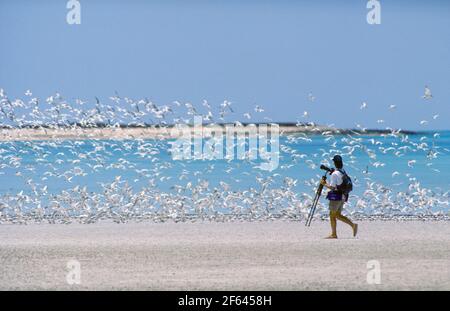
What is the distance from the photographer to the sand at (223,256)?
586 inches

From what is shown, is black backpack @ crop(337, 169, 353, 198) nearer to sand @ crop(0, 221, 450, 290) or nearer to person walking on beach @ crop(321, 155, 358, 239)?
person walking on beach @ crop(321, 155, 358, 239)

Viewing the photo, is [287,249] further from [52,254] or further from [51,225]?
[51,225]

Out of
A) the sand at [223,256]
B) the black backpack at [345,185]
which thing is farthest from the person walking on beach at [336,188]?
the sand at [223,256]

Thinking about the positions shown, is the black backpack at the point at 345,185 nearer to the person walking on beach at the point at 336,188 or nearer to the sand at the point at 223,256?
the person walking on beach at the point at 336,188

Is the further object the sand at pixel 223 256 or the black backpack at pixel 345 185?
the black backpack at pixel 345 185

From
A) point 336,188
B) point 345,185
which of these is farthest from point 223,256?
point 345,185

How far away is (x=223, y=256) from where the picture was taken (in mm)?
17453

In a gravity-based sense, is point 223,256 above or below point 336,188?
below

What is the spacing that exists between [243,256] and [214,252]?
66 centimetres

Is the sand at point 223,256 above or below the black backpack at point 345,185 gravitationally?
below

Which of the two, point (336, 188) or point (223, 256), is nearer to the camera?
point (223, 256)

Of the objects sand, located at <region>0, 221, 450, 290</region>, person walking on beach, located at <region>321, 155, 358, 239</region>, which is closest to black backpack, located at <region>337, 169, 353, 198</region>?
person walking on beach, located at <region>321, 155, 358, 239</region>

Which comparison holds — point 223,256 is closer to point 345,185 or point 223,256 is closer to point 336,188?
point 336,188

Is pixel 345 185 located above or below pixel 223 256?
above
